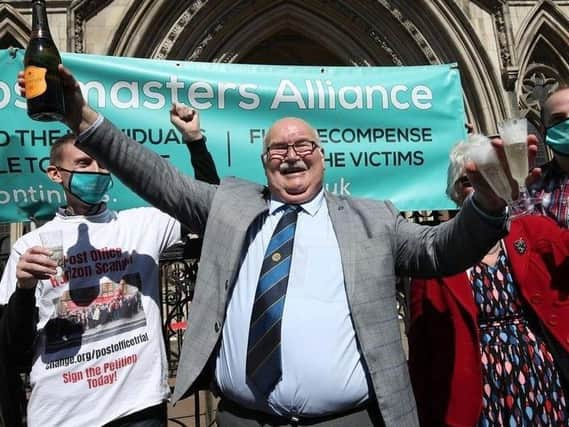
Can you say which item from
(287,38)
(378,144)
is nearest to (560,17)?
(287,38)

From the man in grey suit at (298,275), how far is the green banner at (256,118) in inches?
66.0

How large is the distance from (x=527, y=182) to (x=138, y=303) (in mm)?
1425

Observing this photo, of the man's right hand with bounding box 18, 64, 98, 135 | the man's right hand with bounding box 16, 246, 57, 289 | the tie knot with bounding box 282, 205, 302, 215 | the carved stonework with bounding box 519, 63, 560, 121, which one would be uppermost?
the carved stonework with bounding box 519, 63, 560, 121

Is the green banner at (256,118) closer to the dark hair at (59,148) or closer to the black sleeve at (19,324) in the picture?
the dark hair at (59,148)

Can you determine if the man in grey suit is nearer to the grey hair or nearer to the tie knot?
the tie knot

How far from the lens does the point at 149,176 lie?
62.7 inches

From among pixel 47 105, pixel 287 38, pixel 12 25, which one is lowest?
pixel 47 105

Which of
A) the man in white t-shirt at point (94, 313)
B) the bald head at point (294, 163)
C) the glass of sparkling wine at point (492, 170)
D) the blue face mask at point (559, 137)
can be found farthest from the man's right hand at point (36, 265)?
the blue face mask at point (559, 137)

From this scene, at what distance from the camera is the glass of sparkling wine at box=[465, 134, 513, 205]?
130 centimetres

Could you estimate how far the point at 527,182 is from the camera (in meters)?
1.35

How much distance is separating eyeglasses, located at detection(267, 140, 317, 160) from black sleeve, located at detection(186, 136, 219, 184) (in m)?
0.49

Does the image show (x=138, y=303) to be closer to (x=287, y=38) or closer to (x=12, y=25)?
(x=12, y=25)

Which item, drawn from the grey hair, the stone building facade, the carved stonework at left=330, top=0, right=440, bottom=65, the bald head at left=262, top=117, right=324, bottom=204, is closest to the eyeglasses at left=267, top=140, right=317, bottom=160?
the bald head at left=262, top=117, right=324, bottom=204

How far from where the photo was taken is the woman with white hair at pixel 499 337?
1.77 metres
